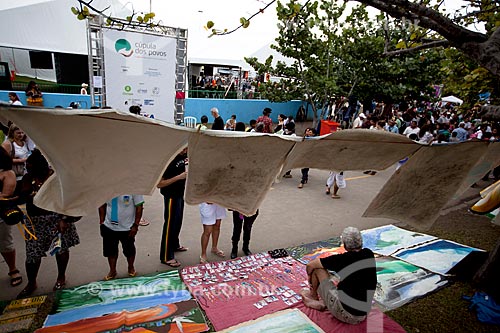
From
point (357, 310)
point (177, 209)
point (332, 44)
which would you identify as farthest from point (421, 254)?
point (332, 44)

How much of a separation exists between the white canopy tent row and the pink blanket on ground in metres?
1.48

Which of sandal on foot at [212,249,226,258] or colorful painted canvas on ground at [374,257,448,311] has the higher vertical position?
colorful painted canvas on ground at [374,257,448,311]

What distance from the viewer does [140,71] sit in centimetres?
989

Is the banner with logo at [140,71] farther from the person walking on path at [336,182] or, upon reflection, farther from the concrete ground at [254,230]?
the person walking on path at [336,182]

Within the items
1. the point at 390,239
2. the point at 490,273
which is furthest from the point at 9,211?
the point at 490,273

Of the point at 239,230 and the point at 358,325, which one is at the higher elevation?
the point at 239,230

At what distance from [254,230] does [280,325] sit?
2761 millimetres

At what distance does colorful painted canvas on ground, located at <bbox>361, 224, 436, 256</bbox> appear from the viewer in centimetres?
571

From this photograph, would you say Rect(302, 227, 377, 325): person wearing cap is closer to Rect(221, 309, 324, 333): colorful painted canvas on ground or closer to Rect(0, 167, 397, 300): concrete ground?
Rect(221, 309, 324, 333): colorful painted canvas on ground

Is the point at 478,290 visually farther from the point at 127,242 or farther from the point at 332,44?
the point at 332,44

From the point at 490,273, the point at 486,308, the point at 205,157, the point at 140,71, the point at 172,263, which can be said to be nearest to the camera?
the point at 205,157

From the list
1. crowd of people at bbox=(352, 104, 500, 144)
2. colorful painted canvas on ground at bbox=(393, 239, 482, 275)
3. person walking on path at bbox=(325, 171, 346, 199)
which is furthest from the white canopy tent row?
person walking on path at bbox=(325, 171, 346, 199)

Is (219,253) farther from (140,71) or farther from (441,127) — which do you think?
(441,127)

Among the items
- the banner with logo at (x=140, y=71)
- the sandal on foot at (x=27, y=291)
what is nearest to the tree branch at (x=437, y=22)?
the sandal on foot at (x=27, y=291)
